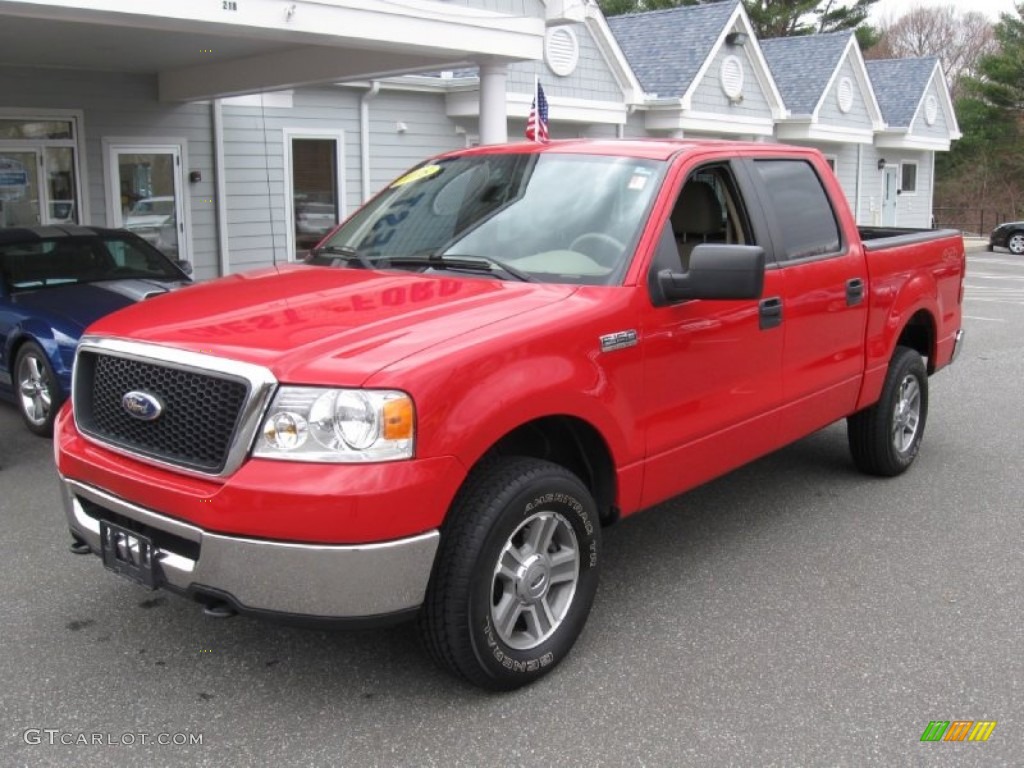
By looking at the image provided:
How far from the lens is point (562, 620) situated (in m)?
3.82

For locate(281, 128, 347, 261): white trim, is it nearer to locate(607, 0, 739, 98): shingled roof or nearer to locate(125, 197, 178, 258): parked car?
locate(125, 197, 178, 258): parked car

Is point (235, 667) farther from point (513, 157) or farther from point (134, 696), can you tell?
point (513, 157)

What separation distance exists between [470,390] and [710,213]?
6.96 ft

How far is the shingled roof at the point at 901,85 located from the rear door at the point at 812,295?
26630mm

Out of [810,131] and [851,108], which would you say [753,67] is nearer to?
[810,131]

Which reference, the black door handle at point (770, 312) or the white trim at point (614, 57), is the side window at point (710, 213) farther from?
the white trim at point (614, 57)

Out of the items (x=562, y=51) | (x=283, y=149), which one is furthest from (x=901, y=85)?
(x=283, y=149)

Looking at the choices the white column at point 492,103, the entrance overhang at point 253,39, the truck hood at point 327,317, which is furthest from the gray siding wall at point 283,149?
the truck hood at point 327,317

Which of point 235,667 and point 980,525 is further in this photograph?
point 980,525

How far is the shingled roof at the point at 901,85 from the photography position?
99.6ft

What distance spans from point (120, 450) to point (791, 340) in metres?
3.06

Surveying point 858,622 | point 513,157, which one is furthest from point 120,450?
point 858,622

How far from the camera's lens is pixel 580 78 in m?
18.7

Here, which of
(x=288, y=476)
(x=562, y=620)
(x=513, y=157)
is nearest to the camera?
(x=288, y=476)
